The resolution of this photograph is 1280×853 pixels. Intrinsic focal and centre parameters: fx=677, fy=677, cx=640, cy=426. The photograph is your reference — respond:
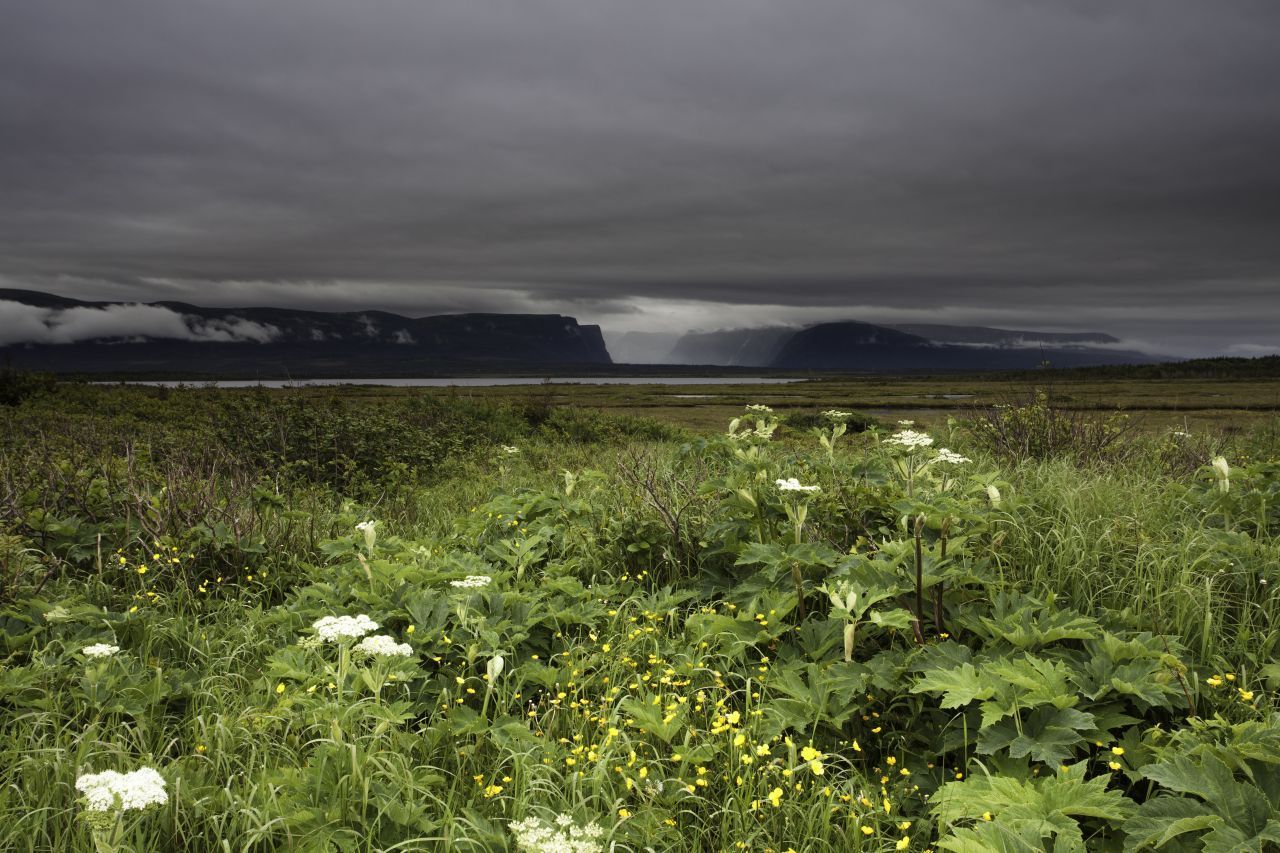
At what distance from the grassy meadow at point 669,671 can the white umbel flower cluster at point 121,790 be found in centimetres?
1

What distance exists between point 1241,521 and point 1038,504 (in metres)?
1.38

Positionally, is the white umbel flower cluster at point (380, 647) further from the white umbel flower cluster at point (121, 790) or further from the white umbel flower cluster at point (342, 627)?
the white umbel flower cluster at point (121, 790)

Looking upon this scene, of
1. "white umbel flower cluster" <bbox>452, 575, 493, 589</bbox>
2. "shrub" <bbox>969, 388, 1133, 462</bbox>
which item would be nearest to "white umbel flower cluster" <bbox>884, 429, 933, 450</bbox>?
"white umbel flower cluster" <bbox>452, 575, 493, 589</bbox>

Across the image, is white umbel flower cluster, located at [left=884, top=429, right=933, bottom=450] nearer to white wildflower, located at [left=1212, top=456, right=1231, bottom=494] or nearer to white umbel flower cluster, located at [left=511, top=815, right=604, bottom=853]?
white wildflower, located at [left=1212, top=456, right=1231, bottom=494]

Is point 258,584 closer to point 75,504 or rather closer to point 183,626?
point 183,626

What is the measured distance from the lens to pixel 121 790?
1.96 metres

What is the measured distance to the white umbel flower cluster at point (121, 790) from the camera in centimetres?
187

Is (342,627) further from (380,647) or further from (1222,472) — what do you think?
(1222,472)

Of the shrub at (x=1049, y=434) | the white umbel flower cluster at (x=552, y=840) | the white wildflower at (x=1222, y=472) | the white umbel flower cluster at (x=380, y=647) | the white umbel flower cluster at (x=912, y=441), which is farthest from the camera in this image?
the shrub at (x=1049, y=434)

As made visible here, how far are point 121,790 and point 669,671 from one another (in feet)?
7.90

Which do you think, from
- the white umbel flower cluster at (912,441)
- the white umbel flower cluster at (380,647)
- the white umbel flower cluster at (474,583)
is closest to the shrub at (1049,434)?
the white umbel flower cluster at (912,441)

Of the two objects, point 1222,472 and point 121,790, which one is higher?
point 1222,472

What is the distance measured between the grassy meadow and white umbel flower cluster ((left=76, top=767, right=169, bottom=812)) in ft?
0.04

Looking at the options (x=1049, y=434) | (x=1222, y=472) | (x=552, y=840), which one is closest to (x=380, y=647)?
(x=552, y=840)
